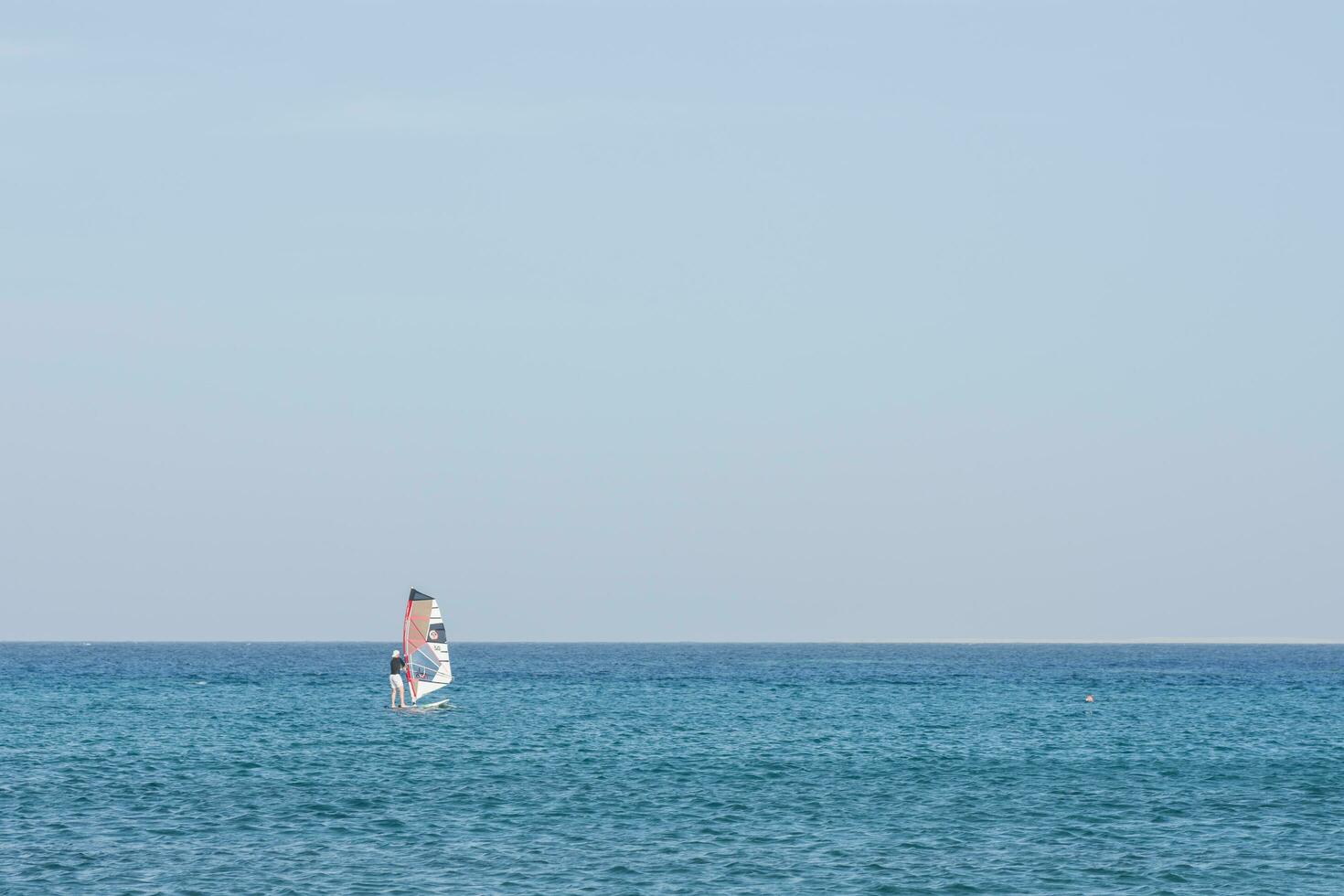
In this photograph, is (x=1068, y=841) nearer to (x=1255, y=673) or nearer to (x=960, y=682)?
(x=960, y=682)

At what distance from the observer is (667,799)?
47.7 m

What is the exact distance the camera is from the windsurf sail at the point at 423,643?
8794 centimetres

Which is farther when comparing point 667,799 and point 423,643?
point 423,643

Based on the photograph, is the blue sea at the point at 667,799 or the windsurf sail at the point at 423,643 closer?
the blue sea at the point at 667,799

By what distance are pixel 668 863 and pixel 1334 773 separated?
31.6 m

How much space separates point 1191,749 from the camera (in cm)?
6544

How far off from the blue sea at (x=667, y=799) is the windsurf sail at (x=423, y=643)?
9.60 feet

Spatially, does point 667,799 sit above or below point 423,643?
below

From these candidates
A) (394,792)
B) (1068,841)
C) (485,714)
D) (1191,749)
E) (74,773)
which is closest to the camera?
(1068,841)

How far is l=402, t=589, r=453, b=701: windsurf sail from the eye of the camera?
3462 inches

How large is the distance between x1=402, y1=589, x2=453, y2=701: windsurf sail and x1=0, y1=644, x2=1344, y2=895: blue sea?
2926mm

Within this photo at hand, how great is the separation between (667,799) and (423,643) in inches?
1711

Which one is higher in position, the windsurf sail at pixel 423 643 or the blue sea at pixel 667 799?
the windsurf sail at pixel 423 643

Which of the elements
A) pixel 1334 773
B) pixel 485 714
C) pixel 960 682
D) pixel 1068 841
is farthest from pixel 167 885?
pixel 960 682
